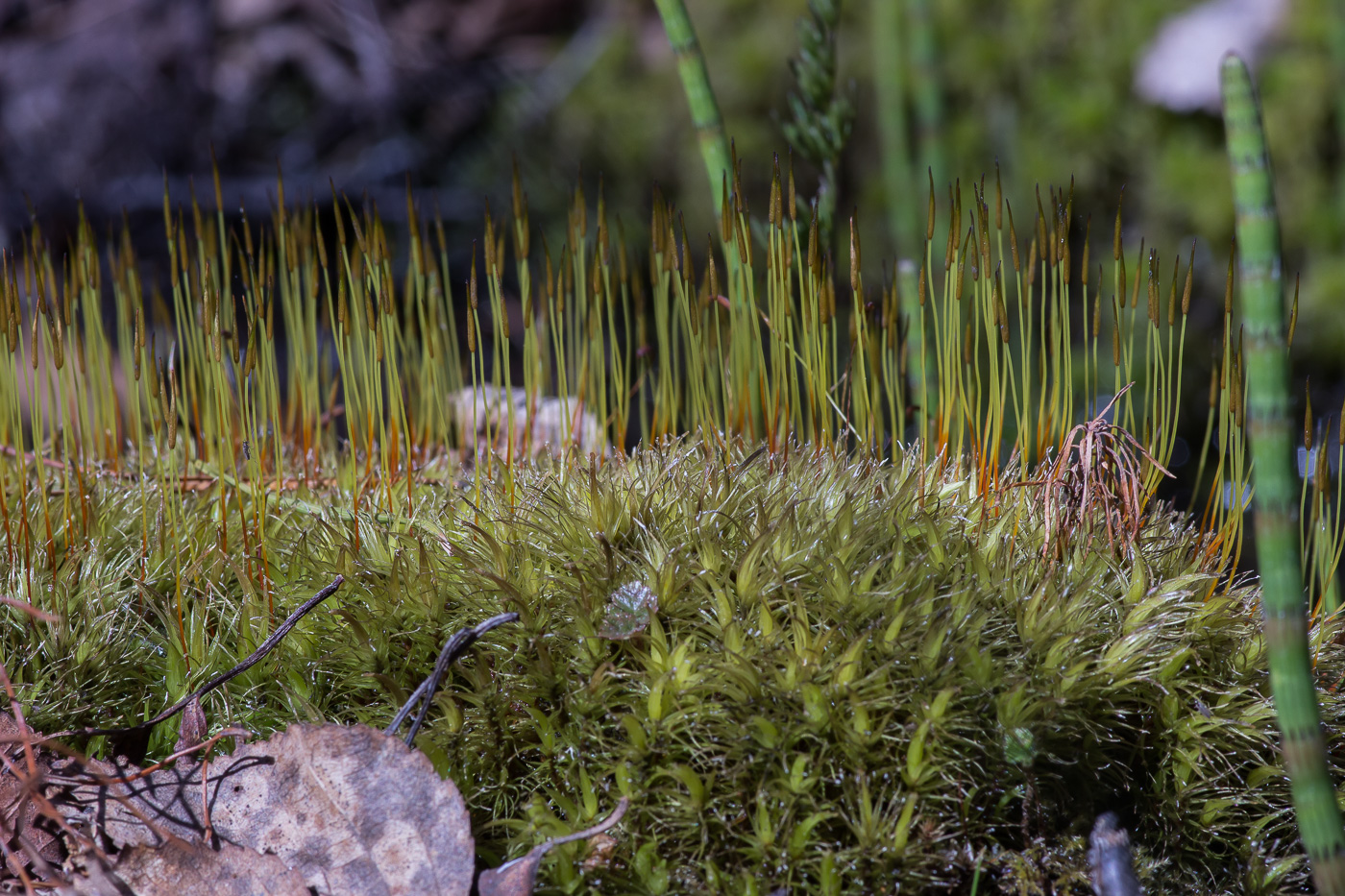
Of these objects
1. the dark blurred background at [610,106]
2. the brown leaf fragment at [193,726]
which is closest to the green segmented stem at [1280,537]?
the brown leaf fragment at [193,726]

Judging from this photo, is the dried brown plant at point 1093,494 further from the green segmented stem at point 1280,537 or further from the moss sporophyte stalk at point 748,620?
A: the green segmented stem at point 1280,537

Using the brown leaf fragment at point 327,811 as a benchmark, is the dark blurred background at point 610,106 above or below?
above

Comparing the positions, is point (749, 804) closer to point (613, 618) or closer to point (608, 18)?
point (613, 618)

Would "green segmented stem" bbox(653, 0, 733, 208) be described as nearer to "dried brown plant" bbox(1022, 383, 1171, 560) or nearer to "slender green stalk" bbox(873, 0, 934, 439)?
"slender green stalk" bbox(873, 0, 934, 439)

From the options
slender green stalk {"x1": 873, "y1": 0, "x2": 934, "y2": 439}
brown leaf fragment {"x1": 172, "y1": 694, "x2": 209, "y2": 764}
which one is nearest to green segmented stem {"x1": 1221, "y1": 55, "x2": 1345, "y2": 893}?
slender green stalk {"x1": 873, "y1": 0, "x2": 934, "y2": 439}

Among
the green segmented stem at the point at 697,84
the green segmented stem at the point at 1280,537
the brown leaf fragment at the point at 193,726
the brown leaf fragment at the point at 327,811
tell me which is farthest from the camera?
the green segmented stem at the point at 697,84
